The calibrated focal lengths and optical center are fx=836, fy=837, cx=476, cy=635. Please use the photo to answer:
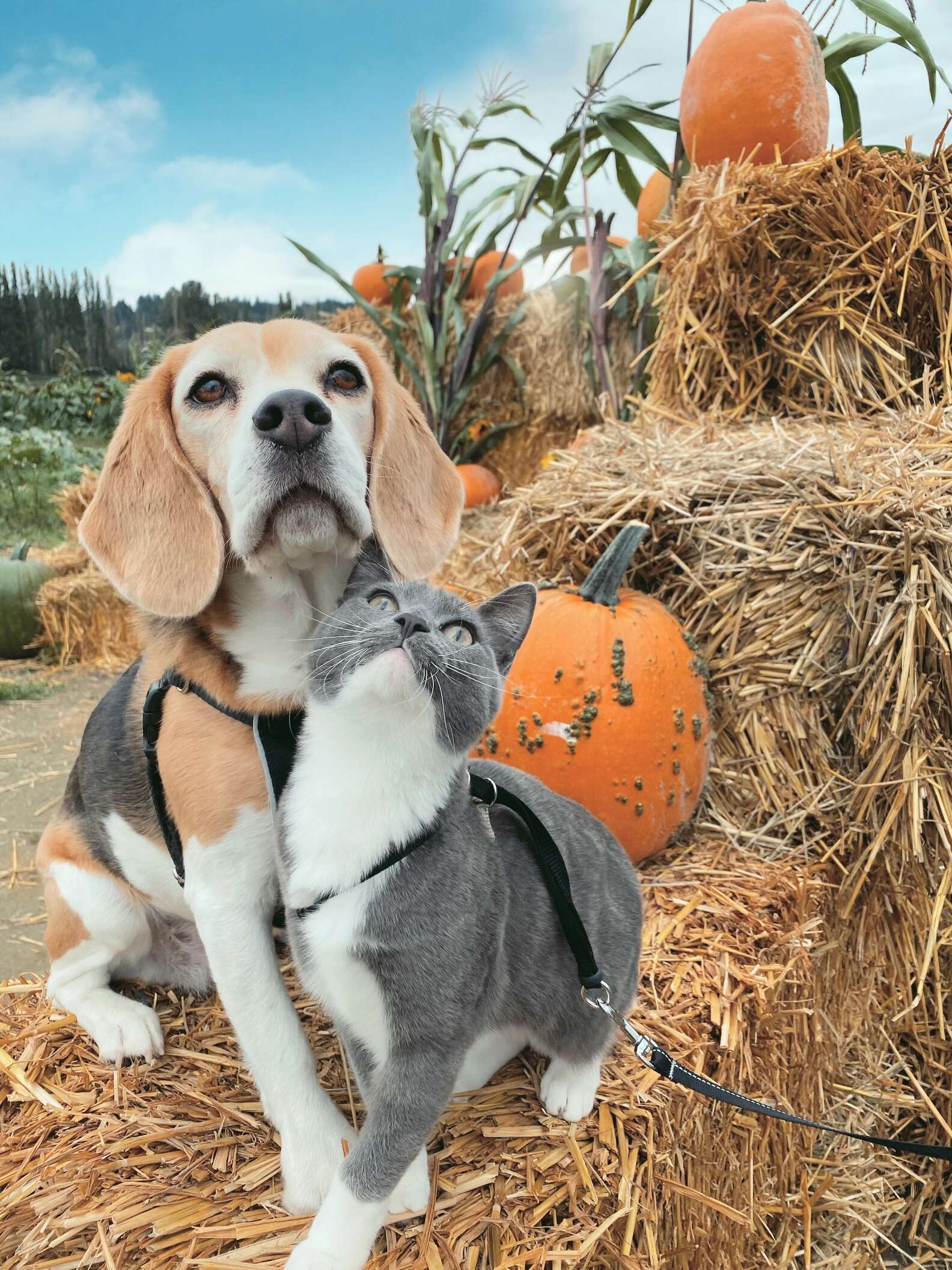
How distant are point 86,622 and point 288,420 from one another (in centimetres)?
529

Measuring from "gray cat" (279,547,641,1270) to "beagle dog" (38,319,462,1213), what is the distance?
Answer: 0.16 meters

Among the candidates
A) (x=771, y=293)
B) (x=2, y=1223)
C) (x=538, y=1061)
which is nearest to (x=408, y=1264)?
(x=538, y=1061)

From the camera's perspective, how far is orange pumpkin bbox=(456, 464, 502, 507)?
5.70m

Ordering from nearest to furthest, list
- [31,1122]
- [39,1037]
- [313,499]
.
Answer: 1. [313,499]
2. [31,1122]
3. [39,1037]

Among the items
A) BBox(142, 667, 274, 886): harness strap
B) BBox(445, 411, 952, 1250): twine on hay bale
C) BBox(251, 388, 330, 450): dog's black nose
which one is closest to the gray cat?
BBox(251, 388, 330, 450): dog's black nose

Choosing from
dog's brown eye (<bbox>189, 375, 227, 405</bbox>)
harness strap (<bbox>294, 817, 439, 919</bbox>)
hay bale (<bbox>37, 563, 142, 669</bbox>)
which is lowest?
hay bale (<bbox>37, 563, 142, 669</bbox>)

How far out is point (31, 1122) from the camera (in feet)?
4.73

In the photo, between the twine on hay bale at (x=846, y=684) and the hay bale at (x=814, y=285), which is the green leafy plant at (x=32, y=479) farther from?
the twine on hay bale at (x=846, y=684)

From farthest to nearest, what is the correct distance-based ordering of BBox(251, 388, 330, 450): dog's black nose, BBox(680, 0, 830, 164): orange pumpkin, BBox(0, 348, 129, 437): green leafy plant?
BBox(0, 348, 129, 437): green leafy plant < BBox(680, 0, 830, 164): orange pumpkin < BBox(251, 388, 330, 450): dog's black nose

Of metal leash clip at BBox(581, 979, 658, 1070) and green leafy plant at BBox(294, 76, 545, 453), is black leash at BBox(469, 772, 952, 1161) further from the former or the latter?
green leafy plant at BBox(294, 76, 545, 453)

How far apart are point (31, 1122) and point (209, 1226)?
1.45 feet

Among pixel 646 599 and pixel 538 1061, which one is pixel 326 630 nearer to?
pixel 538 1061

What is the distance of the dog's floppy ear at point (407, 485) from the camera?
1373mm

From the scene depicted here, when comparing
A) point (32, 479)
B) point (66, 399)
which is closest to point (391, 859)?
point (32, 479)
